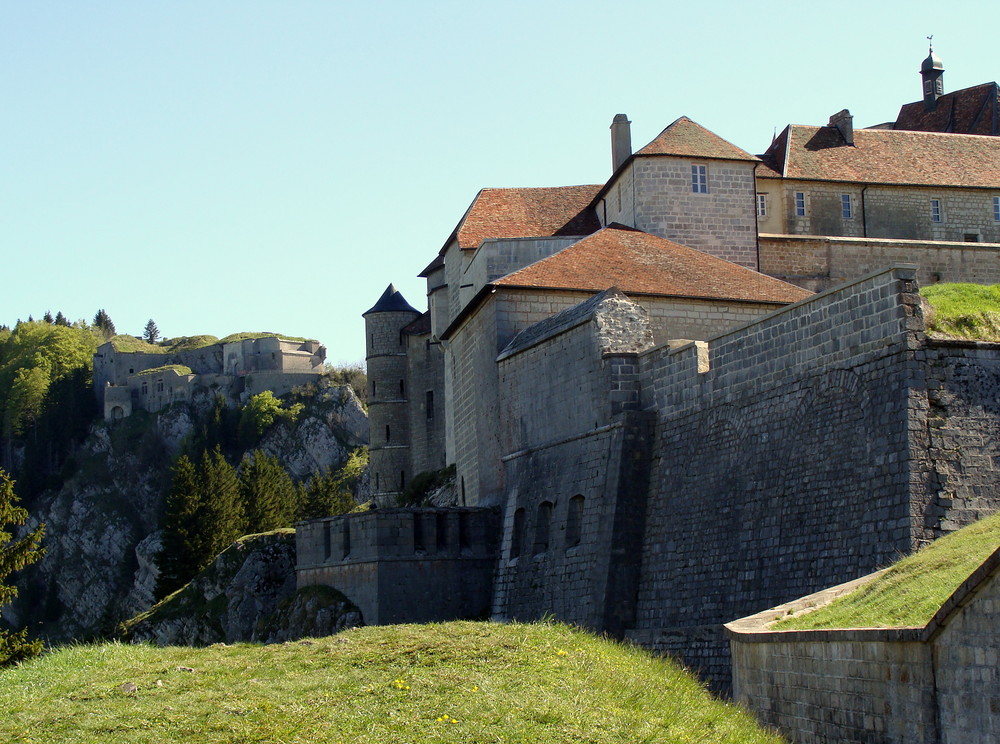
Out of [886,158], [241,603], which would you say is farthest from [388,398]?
[886,158]

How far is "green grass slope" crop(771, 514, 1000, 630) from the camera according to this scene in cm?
1331

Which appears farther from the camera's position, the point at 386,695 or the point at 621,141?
the point at 621,141

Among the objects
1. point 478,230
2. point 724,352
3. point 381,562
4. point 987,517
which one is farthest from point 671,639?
point 478,230

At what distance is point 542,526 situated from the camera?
26500 millimetres

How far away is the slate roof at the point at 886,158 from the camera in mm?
41656

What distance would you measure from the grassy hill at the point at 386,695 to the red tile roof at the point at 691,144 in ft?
66.1

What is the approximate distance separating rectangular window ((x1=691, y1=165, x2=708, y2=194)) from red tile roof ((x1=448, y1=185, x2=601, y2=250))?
382 centimetres

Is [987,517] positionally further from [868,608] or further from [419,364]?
[419,364]

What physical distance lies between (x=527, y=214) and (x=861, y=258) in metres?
10.1

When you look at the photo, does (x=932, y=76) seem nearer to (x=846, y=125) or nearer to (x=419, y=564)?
(x=846, y=125)

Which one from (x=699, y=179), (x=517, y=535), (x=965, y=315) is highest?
(x=699, y=179)

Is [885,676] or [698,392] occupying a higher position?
[698,392]

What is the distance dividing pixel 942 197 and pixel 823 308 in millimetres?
25064

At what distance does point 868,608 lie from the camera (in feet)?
46.3
